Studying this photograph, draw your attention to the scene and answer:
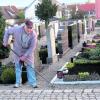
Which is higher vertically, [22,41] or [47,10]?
[47,10]

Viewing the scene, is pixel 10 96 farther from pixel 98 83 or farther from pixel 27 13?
pixel 27 13

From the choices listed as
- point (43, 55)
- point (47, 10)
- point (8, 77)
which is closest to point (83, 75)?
point (8, 77)

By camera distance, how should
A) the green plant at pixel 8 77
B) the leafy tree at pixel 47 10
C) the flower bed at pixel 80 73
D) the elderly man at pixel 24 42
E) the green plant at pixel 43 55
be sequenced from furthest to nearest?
A: the leafy tree at pixel 47 10, the green plant at pixel 43 55, the green plant at pixel 8 77, the flower bed at pixel 80 73, the elderly man at pixel 24 42

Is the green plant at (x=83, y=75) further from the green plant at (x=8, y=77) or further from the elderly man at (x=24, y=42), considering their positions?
the green plant at (x=8, y=77)

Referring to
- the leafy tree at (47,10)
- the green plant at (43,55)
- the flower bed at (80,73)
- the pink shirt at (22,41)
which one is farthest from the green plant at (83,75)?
the leafy tree at (47,10)

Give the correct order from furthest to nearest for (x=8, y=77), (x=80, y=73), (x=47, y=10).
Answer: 1. (x=47, y=10)
2. (x=8, y=77)
3. (x=80, y=73)

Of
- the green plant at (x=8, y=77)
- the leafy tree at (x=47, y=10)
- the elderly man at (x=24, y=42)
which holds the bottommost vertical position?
the green plant at (x=8, y=77)

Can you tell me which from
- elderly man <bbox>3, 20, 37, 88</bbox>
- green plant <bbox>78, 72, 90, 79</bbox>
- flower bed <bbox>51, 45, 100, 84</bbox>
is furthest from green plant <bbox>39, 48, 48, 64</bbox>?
elderly man <bbox>3, 20, 37, 88</bbox>

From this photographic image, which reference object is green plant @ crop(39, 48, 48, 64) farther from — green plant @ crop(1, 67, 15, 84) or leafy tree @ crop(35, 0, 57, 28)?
leafy tree @ crop(35, 0, 57, 28)

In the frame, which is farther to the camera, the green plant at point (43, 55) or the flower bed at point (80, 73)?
the green plant at point (43, 55)

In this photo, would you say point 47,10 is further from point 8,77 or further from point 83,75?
point 83,75

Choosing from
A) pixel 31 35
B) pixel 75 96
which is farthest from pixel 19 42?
pixel 75 96

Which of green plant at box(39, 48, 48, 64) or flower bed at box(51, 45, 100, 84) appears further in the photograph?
green plant at box(39, 48, 48, 64)

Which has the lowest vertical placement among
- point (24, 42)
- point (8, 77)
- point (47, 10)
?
point (8, 77)
